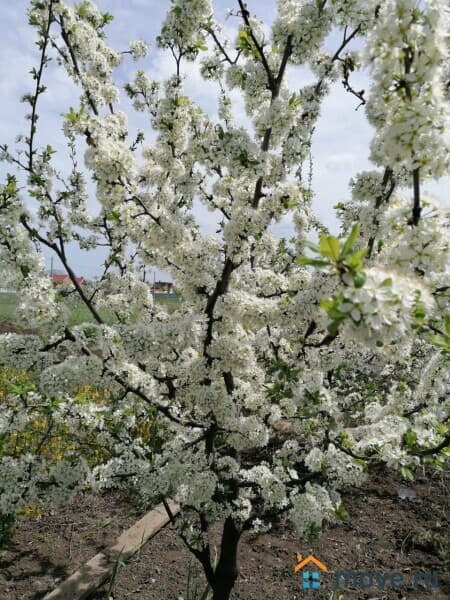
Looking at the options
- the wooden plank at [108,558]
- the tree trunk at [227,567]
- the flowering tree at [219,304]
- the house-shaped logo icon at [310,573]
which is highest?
the flowering tree at [219,304]

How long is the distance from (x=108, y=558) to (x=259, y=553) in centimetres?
161

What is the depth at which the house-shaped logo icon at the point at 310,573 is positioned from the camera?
4543mm

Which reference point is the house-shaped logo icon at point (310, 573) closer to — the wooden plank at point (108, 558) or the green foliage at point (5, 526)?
the wooden plank at point (108, 558)

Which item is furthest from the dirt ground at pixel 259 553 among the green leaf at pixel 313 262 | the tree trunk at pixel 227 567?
the green leaf at pixel 313 262

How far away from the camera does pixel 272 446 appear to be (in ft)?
22.9

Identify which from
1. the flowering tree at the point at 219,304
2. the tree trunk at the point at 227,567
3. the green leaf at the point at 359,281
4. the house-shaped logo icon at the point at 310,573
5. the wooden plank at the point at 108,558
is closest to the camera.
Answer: the green leaf at the point at 359,281

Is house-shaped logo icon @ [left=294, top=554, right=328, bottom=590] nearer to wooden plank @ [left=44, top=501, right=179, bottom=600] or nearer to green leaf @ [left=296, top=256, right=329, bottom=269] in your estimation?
wooden plank @ [left=44, top=501, right=179, bottom=600]

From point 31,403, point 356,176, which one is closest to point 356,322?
point 356,176

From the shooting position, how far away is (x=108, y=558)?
15.4ft

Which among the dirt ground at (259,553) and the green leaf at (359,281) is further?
the dirt ground at (259,553)

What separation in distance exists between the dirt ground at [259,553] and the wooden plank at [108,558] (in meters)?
0.11

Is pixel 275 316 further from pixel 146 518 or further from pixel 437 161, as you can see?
pixel 146 518

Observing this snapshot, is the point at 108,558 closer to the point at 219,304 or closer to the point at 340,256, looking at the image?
the point at 219,304

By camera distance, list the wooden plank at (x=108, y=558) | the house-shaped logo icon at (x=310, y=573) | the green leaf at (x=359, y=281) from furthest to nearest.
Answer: the house-shaped logo icon at (x=310, y=573) < the wooden plank at (x=108, y=558) < the green leaf at (x=359, y=281)
